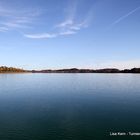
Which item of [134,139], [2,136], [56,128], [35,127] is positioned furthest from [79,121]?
[2,136]

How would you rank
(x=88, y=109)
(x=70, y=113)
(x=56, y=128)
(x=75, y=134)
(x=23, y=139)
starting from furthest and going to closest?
(x=88, y=109), (x=70, y=113), (x=56, y=128), (x=75, y=134), (x=23, y=139)

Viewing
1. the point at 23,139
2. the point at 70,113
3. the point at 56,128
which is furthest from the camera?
the point at 70,113

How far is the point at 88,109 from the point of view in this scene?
2773 cm

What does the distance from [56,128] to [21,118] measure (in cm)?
576

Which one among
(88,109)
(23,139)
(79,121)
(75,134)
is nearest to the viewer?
(23,139)

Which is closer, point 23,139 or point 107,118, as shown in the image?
point 23,139

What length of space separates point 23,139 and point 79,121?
7291mm

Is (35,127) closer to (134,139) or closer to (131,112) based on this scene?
(134,139)

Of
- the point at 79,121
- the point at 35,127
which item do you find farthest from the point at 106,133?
the point at 35,127

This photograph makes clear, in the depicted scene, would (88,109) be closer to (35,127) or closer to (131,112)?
(131,112)

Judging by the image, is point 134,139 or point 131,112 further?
point 131,112

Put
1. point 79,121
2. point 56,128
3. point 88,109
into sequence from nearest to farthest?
point 56,128 < point 79,121 < point 88,109

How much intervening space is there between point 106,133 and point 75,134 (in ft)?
9.80

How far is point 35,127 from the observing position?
63.8ft
